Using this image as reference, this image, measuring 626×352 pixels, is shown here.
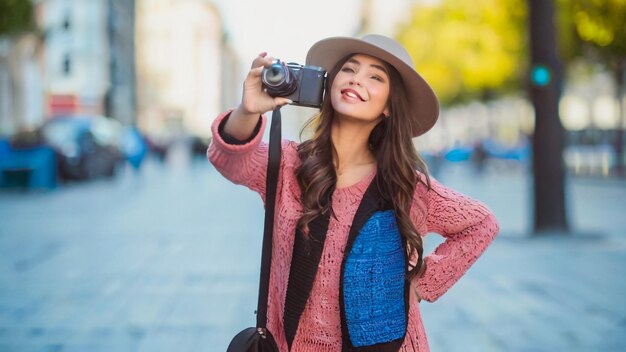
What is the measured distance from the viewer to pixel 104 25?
5378 cm

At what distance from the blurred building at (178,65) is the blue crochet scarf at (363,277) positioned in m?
78.6

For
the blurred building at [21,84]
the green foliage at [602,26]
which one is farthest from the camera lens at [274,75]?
the blurred building at [21,84]

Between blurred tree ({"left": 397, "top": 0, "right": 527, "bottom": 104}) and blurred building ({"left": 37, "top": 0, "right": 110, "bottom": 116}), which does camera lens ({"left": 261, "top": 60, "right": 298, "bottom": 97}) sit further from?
blurred building ({"left": 37, "top": 0, "right": 110, "bottom": 116})

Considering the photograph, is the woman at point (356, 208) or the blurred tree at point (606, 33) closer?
the woman at point (356, 208)

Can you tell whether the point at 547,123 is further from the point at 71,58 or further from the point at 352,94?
the point at 71,58

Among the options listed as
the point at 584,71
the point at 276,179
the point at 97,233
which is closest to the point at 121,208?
the point at 97,233

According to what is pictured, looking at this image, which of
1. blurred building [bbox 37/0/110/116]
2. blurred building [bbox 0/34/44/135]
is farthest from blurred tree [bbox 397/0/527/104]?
blurred building [bbox 0/34/44/135]

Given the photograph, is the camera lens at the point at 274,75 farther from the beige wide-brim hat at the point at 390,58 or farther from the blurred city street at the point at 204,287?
the blurred city street at the point at 204,287

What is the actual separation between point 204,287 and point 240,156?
490 centimetres

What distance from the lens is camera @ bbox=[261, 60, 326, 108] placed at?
7.07 feet

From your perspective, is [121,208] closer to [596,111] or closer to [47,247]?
[47,247]

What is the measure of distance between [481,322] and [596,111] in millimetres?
48257

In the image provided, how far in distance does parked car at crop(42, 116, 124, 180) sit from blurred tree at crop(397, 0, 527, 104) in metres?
12.7

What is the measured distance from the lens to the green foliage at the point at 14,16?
2105 cm
